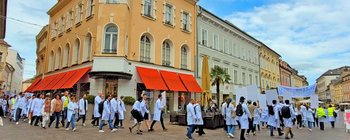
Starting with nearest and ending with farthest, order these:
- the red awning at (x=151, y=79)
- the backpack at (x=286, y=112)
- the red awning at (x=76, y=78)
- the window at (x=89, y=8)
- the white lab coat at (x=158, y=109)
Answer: the backpack at (x=286, y=112)
the white lab coat at (x=158, y=109)
the red awning at (x=76, y=78)
the red awning at (x=151, y=79)
the window at (x=89, y=8)

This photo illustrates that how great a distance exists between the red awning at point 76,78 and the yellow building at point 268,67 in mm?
32513

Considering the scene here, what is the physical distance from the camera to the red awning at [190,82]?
25.8m

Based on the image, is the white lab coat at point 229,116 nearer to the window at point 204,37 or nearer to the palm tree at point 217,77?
the palm tree at point 217,77

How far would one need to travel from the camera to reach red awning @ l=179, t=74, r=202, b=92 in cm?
2584

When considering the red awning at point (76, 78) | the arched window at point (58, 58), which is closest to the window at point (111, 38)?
the red awning at point (76, 78)

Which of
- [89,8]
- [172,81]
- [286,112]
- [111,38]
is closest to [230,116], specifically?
[286,112]

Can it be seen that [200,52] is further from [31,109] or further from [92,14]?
[31,109]

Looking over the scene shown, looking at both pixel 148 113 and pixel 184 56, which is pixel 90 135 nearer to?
pixel 148 113

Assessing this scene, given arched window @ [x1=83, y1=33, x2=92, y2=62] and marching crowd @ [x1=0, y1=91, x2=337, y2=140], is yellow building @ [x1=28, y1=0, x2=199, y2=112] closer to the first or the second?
arched window @ [x1=83, y1=33, x2=92, y2=62]

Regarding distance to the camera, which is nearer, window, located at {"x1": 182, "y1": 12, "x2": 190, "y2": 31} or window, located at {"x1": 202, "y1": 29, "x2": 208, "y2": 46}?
window, located at {"x1": 182, "y1": 12, "x2": 190, "y2": 31}

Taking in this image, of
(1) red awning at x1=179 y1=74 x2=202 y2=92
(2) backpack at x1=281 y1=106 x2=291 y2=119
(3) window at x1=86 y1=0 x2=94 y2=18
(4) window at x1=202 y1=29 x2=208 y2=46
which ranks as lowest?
(2) backpack at x1=281 y1=106 x2=291 y2=119

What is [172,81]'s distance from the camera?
2448 centimetres

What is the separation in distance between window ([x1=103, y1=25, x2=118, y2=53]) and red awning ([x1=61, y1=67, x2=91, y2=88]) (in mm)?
2463

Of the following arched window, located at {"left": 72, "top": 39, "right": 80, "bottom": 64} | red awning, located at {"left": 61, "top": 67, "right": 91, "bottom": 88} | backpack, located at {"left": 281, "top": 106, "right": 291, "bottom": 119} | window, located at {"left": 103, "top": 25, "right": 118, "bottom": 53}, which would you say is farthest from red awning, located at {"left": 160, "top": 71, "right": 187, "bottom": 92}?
backpack, located at {"left": 281, "top": 106, "right": 291, "bottom": 119}
